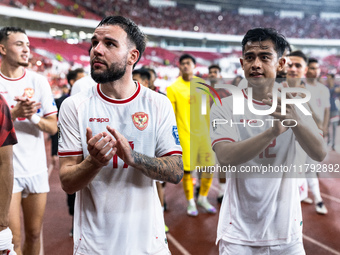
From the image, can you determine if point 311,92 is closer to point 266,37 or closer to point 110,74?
point 266,37

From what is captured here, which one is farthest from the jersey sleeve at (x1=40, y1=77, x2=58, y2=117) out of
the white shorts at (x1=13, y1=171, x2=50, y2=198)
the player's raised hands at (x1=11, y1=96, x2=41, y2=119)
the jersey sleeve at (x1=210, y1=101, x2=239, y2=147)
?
the jersey sleeve at (x1=210, y1=101, x2=239, y2=147)

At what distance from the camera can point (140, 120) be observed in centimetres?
182

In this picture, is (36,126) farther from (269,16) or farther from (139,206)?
(269,16)

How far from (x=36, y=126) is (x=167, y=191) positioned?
3761 mm

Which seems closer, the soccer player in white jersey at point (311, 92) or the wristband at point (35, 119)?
the soccer player in white jersey at point (311, 92)

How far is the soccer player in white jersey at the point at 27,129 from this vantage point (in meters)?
3.01

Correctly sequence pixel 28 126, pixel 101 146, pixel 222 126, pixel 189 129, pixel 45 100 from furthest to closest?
1. pixel 189 129
2. pixel 45 100
3. pixel 28 126
4. pixel 222 126
5. pixel 101 146

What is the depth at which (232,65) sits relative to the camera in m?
38.4

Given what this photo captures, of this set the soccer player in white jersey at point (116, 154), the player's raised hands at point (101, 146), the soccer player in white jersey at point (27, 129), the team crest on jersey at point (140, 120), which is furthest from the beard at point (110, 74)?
the soccer player in white jersey at point (27, 129)

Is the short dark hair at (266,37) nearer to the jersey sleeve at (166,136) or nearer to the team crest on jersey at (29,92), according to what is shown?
the jersey sleeve at (166,136)

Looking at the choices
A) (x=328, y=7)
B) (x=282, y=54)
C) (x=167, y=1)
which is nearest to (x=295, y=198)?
(x=282, y=54)

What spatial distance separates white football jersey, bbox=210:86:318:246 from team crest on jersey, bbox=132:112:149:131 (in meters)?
0.45

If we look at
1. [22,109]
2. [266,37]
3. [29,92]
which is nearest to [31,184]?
[22,109]

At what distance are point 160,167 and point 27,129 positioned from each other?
1.92 meters
